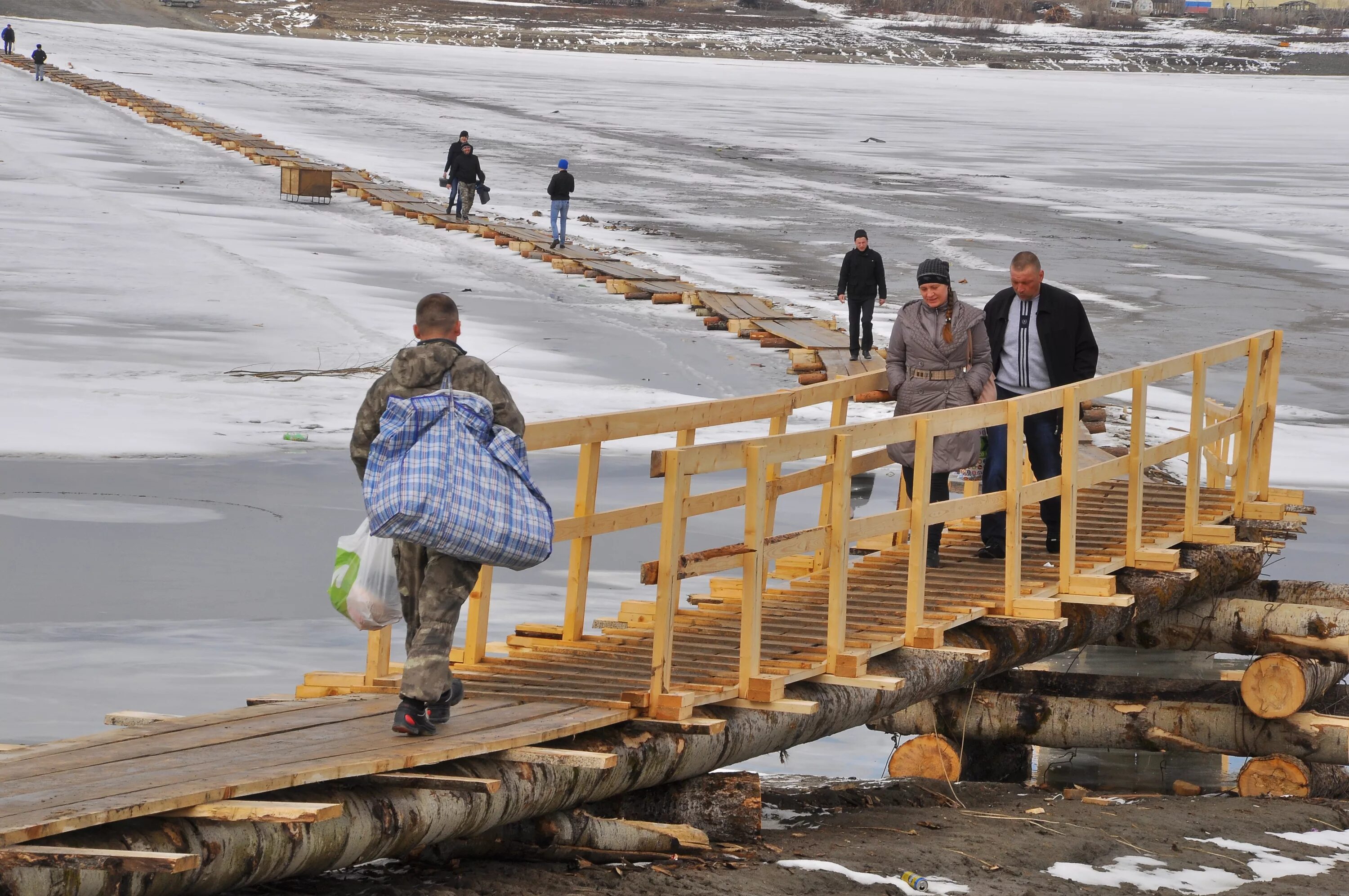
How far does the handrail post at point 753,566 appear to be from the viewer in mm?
6469

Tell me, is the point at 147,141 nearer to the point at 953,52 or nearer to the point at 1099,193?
the point at 1099,193

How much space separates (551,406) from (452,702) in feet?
31.4

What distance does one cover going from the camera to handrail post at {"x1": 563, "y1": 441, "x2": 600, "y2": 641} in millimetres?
7492

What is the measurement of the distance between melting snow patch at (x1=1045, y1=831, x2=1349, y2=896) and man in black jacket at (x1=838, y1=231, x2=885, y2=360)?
11.5m

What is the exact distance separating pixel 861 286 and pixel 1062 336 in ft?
32.3

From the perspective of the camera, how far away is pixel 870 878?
20.1ft

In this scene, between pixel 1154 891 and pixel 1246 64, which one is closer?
pixel 1154 891

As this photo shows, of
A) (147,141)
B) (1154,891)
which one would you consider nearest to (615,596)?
(1154,891)

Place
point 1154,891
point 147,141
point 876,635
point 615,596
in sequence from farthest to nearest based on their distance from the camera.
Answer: point 147,141, point 615,596, point 876,635, point 1154,891

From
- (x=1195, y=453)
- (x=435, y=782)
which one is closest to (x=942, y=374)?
(x=1195, y=453)

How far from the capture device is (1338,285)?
26219 mm

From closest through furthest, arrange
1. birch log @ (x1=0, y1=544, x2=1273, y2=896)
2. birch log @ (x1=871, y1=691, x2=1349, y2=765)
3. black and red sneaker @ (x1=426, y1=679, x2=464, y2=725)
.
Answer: birch log @ (x1=0, y1=544, x2=1273, y2=896) → black and red sneaker @ (x1=426, y1=679, x2=464, y2=725) → birch log @ (x1=871, y1=691, x2=1349, y2=765)

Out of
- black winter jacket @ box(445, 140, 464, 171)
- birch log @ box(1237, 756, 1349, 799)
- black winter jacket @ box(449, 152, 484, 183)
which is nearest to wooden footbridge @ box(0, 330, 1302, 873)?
birch log @ box(1237, 756, 1349, 799)

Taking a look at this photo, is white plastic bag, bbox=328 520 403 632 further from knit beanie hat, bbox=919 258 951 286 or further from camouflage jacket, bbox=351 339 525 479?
knit beanie hat, bbox=919 258 951 286
